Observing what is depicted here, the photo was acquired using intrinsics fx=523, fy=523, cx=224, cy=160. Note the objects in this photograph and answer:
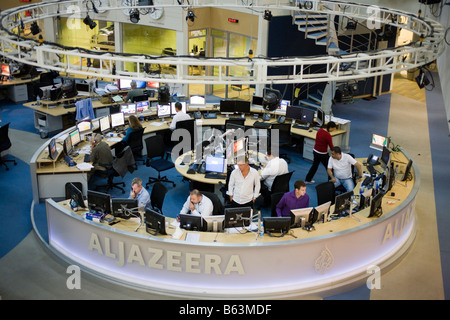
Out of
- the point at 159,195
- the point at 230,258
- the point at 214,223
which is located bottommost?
the point at 230,258

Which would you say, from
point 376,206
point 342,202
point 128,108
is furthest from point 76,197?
point 128,108

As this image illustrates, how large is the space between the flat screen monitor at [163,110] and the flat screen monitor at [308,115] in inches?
132

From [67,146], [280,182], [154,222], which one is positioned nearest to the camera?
[154,222]

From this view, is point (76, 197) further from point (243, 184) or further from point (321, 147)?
point (321, 147)

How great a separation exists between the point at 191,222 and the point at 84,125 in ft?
16.0

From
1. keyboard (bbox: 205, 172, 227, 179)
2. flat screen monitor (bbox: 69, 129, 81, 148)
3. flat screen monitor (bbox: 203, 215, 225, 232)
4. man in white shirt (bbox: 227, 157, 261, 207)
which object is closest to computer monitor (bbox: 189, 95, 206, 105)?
flat screen monitor (bbox: 69, 129, 81, 148)

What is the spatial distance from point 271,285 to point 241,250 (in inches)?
28.5

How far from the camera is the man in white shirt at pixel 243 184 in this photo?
862 cm

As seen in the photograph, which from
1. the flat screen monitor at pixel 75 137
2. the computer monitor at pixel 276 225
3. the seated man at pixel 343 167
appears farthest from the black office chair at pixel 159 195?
the seated man at pixel 343 167

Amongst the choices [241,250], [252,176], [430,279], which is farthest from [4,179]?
[430,279]

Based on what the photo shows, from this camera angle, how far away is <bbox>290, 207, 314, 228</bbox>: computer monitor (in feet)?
25.2

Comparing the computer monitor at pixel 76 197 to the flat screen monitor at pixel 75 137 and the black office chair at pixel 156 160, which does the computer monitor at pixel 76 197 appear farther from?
the black office chair at pixel 156 160

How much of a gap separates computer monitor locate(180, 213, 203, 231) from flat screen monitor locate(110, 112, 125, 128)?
515 centimetres

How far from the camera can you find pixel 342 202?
26.3 feet
